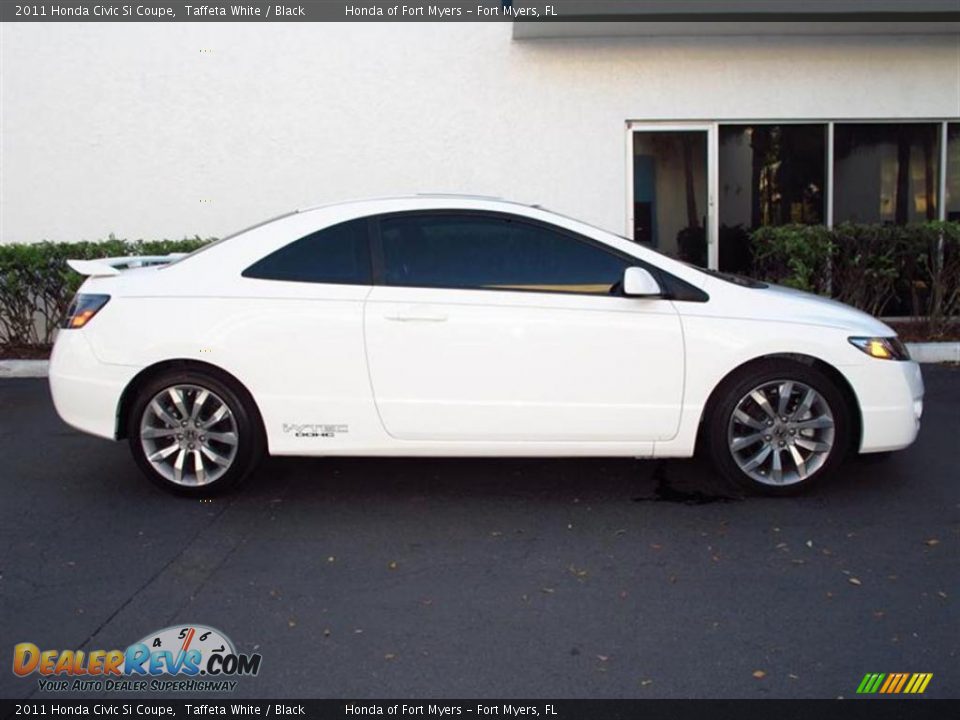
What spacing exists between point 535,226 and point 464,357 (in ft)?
2.76

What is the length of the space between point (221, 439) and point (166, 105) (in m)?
6.37

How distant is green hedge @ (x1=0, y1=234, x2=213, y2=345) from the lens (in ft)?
29.1

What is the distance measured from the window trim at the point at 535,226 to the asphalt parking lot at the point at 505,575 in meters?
1.15

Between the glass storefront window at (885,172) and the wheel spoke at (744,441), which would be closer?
the wheel spoke at (744,441)

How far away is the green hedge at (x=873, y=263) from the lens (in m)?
9.05

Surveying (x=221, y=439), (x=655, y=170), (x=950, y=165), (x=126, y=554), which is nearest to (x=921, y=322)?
(x=950, y=165)

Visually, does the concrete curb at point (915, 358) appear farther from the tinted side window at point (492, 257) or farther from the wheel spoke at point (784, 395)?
the tinted side window at point (492, 257)

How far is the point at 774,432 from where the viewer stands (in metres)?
4.91

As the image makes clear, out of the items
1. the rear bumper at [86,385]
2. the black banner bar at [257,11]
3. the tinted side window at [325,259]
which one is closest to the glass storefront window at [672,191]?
the black banner bar at [257,11]

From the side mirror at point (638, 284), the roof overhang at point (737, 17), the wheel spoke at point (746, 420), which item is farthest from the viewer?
the roof overhang at point (737, 17)

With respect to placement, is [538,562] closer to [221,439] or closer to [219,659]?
[219,659]

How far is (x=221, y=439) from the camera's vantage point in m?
4.91

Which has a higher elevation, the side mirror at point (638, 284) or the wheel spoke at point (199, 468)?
the side mirror at point (638, 284)

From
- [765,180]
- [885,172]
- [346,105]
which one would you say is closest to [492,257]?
[346,105]
